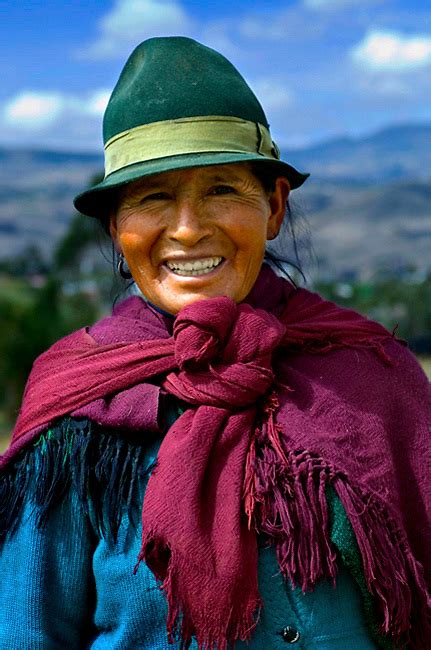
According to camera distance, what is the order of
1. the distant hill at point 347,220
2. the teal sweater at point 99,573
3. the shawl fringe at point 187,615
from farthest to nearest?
the distant hill at point 347,220
the teal sweater at point 99,573
the shawl fringe at point 187,615

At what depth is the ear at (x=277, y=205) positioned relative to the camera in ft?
6.33

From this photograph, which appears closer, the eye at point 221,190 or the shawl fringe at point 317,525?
the shawl fringe at point 317,525

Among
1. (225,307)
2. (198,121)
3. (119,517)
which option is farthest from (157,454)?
(198,121)

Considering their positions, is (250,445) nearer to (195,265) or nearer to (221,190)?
(195,265)

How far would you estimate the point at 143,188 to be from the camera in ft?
5.80

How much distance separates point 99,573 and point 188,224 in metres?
0.70

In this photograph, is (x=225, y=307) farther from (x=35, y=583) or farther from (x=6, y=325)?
(x=6, y=325)

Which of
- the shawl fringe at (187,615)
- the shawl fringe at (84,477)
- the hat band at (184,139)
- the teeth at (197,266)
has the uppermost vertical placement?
the hat band at (184,139)

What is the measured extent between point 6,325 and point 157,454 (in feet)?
41.3

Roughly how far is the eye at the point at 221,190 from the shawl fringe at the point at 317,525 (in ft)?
1.52

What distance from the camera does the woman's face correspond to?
68.7 inches

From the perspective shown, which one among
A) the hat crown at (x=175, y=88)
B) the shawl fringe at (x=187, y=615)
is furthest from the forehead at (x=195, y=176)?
the shawl fringe at (x=187, y=615)

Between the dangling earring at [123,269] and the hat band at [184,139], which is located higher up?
the hat band at [184,139]

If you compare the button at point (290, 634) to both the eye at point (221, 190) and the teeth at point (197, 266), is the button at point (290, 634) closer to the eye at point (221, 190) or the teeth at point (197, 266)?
the teeth at point (197, 266)
